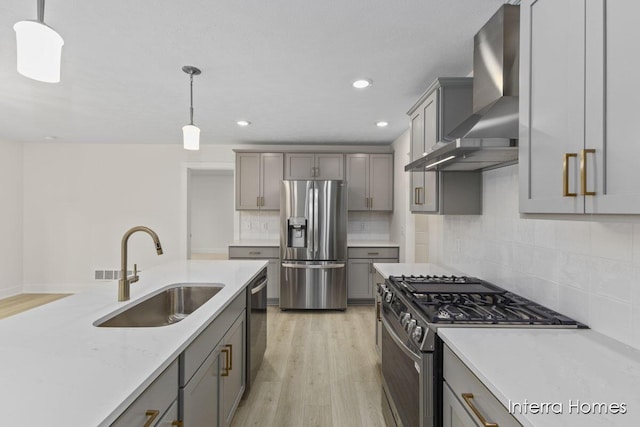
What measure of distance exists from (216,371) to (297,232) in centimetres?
283

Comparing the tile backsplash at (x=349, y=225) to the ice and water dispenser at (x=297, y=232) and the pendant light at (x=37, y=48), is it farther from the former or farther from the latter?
the pendant light at (x=37, y=48)

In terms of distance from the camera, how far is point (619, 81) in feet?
2.84

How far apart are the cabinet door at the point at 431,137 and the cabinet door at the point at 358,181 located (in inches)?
87.5

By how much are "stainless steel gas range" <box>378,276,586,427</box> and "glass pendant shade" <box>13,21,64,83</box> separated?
1827 millimetres

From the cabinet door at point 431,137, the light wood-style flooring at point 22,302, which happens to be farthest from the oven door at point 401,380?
the light wood-style flooring at point 22,302

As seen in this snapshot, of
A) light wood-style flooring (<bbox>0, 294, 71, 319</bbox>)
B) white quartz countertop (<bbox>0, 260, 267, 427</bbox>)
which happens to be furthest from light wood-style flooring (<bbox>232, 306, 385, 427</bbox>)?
light wood-style flooring (<bbox>0, 294, 71, 319</bbox>)

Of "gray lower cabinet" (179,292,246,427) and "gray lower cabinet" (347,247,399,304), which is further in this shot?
"gray lower cabinet" (347,247,399,304)

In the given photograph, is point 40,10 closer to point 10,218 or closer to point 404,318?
point 404,318

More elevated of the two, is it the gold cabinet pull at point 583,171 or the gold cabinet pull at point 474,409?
the gold cabinet pull at point 583,171

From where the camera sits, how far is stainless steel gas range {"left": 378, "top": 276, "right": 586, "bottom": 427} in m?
1.34

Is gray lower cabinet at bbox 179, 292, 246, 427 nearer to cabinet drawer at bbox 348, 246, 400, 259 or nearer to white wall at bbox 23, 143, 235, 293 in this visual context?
cabinet drawer at bbox 348, 246, 400, 259

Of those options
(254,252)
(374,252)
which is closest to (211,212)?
(254,252)

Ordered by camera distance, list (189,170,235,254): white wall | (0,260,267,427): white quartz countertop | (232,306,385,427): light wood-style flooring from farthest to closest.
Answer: (189,170,235,254): white wall → (232,306,385,427): light wood-style flooring → (0,260,267,427): white quartz countertop

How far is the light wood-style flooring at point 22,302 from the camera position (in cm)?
437
